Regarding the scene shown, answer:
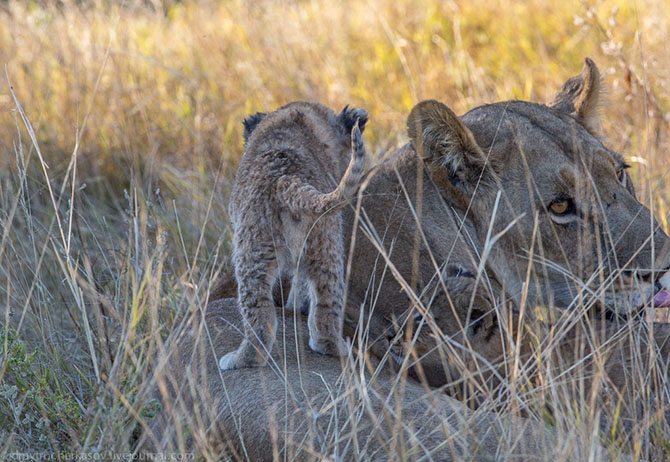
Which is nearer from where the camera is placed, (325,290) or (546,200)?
(325,290)

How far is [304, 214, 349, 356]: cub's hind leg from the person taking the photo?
2906mm

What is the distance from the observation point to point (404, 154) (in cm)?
336

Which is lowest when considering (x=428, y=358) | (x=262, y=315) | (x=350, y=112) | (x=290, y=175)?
(x=428, y=358)

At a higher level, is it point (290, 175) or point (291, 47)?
point (291, 47)

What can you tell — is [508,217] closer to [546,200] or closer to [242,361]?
[546,200]

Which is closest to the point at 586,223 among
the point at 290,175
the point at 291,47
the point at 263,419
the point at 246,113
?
the point at 290,175

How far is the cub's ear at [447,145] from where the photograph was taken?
307 centimetres

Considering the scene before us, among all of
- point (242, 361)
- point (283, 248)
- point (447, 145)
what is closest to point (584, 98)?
point (447, 145)

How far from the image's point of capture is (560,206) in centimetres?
312

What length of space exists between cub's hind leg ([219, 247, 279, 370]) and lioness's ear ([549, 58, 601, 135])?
1.48m

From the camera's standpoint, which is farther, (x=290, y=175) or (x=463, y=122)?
(x=463, y=122)

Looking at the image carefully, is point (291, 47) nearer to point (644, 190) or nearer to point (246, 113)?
point (246, 113)

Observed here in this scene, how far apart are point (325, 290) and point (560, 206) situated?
908 mm

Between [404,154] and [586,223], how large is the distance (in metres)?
0.73
